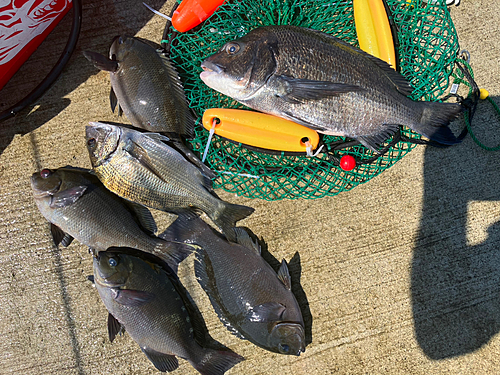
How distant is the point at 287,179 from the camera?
2420 mm

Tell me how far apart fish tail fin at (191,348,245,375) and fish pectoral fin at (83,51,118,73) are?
2.18 meters

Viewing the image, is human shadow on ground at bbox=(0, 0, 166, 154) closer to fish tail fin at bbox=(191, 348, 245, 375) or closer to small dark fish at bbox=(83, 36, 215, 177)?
small dark fish at bbox=(83, 36, 215, 177)

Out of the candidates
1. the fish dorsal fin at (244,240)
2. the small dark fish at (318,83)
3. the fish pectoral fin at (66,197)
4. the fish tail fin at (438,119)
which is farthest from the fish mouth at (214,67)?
the fish tail fin at (438,119)

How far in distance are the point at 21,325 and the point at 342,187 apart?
9.24 ft

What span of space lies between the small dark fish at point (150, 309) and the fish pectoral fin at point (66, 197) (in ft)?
1.46

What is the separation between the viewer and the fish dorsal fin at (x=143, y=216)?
2520mm

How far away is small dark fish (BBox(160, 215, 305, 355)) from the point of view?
230cm

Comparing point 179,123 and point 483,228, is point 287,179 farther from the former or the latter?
point 483,228

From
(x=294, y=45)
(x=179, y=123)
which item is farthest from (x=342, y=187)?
(x=179, y=123)

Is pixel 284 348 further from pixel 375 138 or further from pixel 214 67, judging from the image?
pixel 214 67

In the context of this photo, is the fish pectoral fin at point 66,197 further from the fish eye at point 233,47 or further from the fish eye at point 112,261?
the fish eye at point 233,47

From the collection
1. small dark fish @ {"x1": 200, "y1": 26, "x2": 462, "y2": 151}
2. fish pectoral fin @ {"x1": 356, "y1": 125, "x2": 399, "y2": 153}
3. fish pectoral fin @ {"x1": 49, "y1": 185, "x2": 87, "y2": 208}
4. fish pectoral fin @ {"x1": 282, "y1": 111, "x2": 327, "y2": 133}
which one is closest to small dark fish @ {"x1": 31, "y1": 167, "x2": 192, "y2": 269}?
fish pectoral fin @ {"x1": 49, "y1": 185, "x2": 87, "y2": 208}

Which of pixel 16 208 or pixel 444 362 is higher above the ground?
pixel 16 208

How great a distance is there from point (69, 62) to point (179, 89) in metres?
Answer: 1.08
